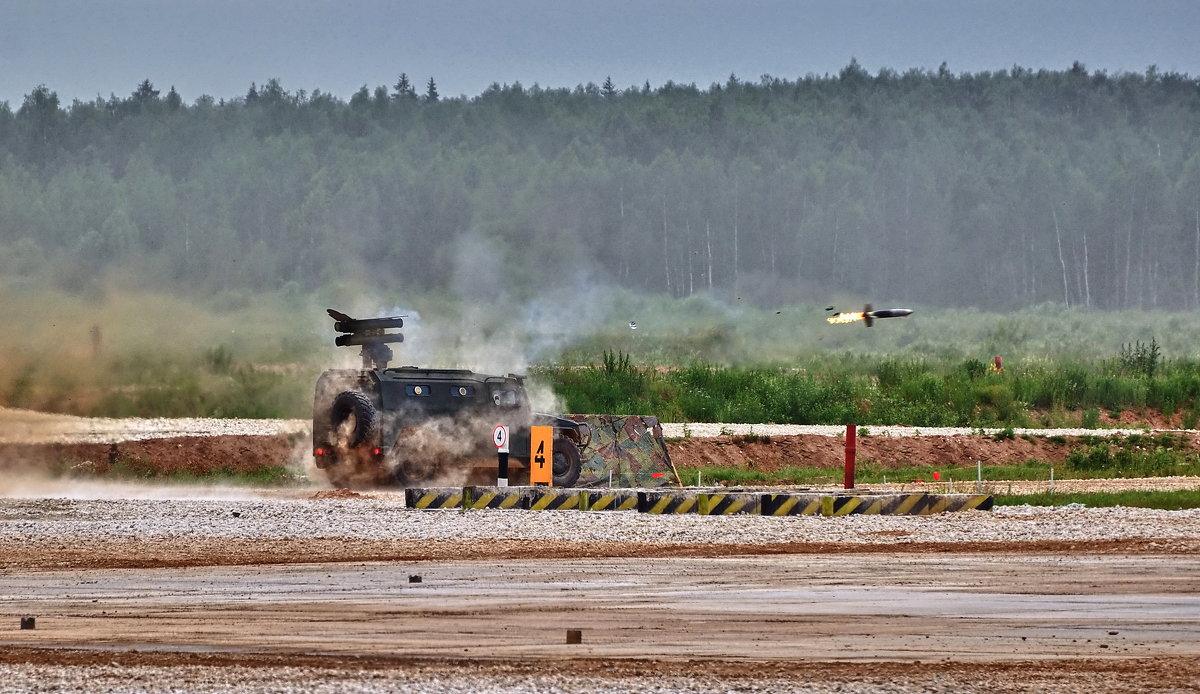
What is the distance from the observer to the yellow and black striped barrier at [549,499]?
2769 cm

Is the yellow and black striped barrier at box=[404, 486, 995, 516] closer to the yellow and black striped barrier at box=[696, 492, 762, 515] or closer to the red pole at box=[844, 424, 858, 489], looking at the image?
the yellow and black striped barrier at box=[696, 492, 762, 515]

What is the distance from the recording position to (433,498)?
2802 centimetres

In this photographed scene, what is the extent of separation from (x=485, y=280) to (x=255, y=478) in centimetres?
888

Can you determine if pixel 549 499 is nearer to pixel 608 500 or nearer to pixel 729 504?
pixel 608 500

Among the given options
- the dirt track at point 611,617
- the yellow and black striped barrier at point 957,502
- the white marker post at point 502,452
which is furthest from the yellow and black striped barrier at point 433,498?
the yellow and black striped barrier at point 957,502

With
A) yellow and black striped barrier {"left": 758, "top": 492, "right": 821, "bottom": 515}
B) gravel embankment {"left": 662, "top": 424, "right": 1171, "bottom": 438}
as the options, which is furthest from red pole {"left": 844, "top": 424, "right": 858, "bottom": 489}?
gravel embankment {"left": 662, "top": 424, "right": 1171, "bottom": 438}

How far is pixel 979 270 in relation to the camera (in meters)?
108

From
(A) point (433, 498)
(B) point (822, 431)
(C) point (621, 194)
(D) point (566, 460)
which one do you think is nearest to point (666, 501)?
(A) point (433, 498)

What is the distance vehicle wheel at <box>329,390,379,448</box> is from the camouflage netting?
3809 mm

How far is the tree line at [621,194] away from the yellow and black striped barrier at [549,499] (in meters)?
15.9

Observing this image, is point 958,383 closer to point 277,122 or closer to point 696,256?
point 696,256

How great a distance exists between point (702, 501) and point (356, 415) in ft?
24.2

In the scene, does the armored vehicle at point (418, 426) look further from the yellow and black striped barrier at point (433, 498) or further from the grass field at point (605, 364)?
the grass field at point (605, 364)

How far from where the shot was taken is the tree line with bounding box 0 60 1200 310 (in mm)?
60125
